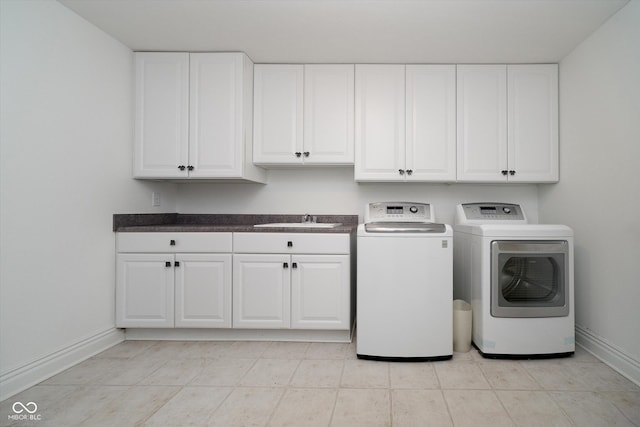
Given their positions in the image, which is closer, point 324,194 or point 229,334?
point 229,334

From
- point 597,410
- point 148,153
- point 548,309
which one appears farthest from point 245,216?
point 597,410

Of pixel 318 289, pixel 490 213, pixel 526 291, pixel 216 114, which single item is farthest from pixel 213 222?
pixel 526 291

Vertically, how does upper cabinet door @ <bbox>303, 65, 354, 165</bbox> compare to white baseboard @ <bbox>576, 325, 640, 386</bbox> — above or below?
above

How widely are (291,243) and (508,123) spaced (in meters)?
1.95

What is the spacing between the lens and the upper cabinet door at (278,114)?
2764 mm

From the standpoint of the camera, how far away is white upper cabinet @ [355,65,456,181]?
2721mm

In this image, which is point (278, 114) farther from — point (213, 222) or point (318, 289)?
point (318, 289)

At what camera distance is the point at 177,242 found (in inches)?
98.0

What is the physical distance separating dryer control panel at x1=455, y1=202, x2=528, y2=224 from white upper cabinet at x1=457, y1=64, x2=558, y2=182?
0.77 feet

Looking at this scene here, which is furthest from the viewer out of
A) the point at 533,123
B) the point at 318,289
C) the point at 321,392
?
the point at 533,123

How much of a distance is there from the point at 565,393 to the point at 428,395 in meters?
0.72

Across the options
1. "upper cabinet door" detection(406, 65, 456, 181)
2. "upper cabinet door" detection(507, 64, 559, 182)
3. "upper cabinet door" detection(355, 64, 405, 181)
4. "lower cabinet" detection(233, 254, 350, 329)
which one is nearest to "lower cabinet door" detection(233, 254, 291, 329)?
"lower cabinet" detection(233, 254, 350, 329)

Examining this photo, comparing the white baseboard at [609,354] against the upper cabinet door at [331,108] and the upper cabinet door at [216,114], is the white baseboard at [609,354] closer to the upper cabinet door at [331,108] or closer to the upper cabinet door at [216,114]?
the upper cabinet door at [331,108]

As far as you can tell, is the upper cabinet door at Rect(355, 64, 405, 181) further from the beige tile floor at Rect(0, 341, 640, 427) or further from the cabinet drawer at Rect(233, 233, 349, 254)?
the beige tile floor at Rect(0, 341, 640, 427)
